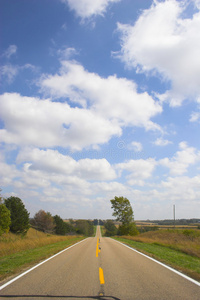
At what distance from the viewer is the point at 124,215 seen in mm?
49156

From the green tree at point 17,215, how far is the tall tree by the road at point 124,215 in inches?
765

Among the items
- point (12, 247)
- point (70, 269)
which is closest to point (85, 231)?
point (12, 247)

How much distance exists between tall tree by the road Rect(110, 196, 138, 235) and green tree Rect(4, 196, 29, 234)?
19.4 metres

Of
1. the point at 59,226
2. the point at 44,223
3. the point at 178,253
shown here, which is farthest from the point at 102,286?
the point at 59,226

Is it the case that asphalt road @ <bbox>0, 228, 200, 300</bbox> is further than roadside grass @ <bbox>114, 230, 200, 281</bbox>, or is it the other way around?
roadside grass @ <bbox>114, 230, 200, 281</bbox>

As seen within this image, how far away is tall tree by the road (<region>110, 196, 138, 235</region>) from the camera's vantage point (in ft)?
158

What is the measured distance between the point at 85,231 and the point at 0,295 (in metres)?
112

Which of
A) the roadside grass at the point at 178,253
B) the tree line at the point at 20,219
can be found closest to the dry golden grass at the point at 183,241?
the roadside grass at the point at 178,253

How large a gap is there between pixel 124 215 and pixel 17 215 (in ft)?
74.8

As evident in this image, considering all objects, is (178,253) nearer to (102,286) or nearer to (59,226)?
(102,286)

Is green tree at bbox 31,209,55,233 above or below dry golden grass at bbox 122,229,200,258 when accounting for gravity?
below

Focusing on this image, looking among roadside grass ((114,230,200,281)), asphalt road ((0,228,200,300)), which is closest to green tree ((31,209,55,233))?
roadside grass ((114,230,200,281))

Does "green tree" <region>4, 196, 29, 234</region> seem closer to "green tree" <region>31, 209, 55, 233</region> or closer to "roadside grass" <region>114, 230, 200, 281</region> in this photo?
"green tree" <region>31, 209, 55, 233</region>

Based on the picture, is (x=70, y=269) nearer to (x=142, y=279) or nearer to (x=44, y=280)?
(x=44, y=280)
